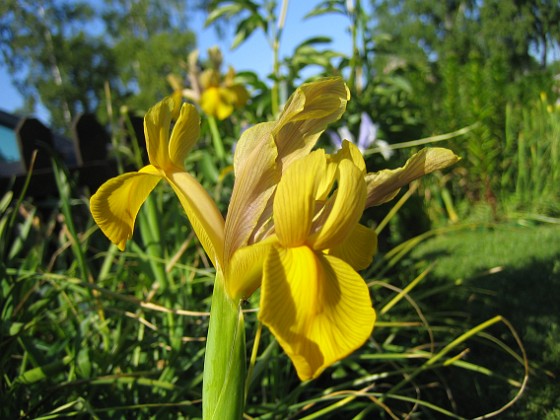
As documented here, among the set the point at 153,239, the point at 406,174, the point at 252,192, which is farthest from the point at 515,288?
the point at 252,192

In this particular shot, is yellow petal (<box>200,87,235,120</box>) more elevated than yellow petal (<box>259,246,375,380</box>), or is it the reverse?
yellow petal (<box>200,87,235,120</box>)

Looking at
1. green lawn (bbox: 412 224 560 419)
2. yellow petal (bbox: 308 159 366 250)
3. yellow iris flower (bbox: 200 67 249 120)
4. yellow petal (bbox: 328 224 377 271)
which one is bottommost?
green lawn (bbox: 412 224 560 419)

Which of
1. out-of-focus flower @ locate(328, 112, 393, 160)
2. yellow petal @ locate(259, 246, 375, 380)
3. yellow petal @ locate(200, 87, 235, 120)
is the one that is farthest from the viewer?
yellow petal @ locate(200, 87, 235, 120)

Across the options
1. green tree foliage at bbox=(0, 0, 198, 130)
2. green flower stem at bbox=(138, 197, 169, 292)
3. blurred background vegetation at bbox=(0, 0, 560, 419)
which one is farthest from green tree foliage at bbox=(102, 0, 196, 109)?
green flower stem at bbox=(138, 197, 169, 292)

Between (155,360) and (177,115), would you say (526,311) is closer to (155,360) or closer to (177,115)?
(155,360)

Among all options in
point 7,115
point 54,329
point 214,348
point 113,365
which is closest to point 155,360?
point 113,365

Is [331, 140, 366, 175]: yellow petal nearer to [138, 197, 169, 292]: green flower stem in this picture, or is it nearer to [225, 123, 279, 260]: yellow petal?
[225, 123, 279, 260]: yellow petal

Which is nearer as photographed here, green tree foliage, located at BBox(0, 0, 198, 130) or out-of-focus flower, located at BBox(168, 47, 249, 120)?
out-of-focus flower, located at BBox(168, 47, 249, 120)

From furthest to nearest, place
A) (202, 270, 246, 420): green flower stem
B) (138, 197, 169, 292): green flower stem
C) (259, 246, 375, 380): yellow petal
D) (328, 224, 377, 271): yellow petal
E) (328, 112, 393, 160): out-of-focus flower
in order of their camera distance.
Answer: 1. (328, 112, 393, 160): out-of-focus flower
2. (138, 197, 169, 292): green flower stem
3. (328, 224, 377, 271): yellow petal
4. (202, 270, 246, 420): green flower stem
5. (259, 246, 375, 380): yellow petal
